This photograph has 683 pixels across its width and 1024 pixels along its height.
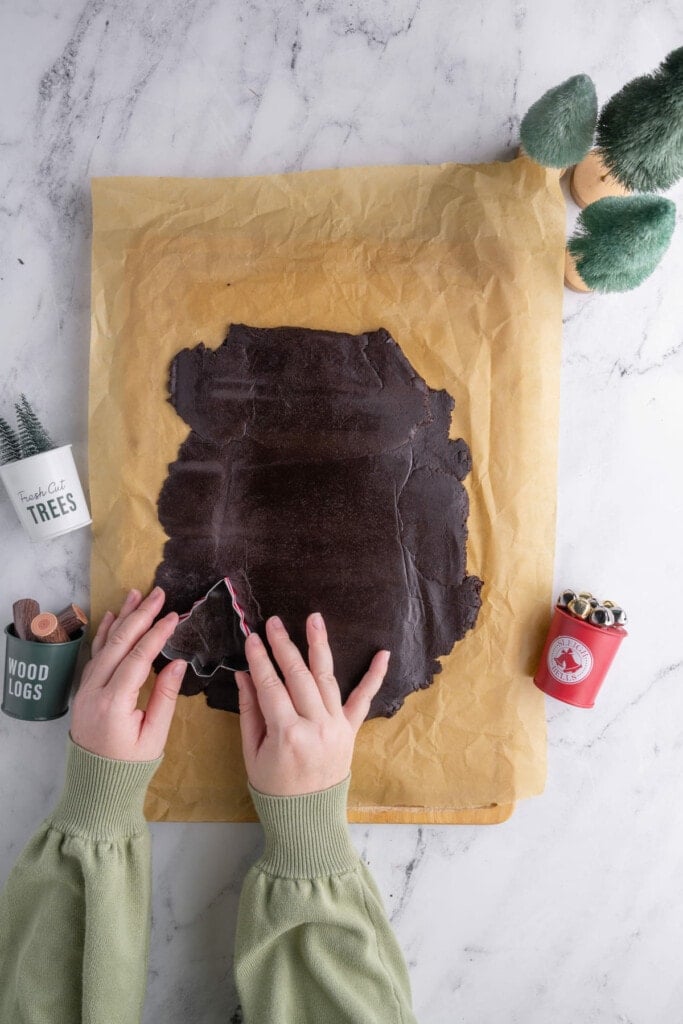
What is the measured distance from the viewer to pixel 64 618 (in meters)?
0.87

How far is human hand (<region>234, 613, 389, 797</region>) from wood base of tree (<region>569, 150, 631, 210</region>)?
2.15ft

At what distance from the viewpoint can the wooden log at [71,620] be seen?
87cm

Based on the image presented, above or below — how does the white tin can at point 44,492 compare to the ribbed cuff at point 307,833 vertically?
above

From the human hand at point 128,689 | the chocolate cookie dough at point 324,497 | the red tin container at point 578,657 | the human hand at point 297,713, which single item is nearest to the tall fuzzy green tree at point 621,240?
the chocolate cookie dough at point 324,497

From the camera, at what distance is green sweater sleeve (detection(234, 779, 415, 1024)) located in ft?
2.56

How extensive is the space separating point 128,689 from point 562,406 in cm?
69

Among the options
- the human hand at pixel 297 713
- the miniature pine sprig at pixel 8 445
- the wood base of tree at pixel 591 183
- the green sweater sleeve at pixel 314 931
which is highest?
the wood base of tree at pixel 591 183

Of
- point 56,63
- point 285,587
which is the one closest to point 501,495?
point 285,587

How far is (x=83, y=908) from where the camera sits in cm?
81

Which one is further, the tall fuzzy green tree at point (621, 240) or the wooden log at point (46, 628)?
the wooden log at point (46, 628)

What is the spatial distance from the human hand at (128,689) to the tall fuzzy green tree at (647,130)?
765 millimetres

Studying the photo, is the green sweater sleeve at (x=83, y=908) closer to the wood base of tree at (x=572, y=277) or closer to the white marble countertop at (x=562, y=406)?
the white marble countertop at (x=562, y=406)

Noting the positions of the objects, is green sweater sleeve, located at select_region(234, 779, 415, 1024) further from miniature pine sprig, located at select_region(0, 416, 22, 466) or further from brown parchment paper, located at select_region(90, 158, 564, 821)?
miniature pine sprig, located at select_region(0, 416, 22, 466)

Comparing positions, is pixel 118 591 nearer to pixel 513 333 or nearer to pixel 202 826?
pixel 202 826
